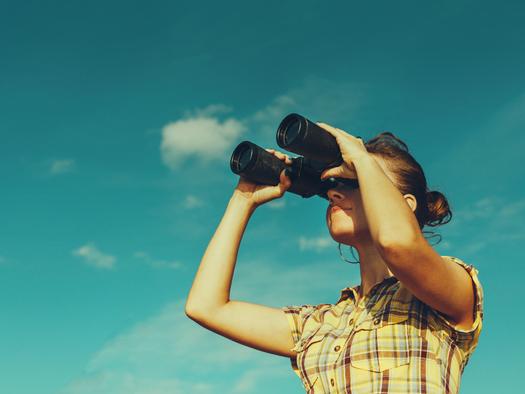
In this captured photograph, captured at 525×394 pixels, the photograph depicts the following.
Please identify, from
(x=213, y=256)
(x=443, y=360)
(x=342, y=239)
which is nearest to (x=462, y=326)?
(x=443, y=360)

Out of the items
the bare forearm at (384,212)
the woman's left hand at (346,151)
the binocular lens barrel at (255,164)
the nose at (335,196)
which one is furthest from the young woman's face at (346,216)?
the binocular lens barrel at (255,164)

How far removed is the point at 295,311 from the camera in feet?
8.79

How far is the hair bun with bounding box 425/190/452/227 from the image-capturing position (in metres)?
2.61

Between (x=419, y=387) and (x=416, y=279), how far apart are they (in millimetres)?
334

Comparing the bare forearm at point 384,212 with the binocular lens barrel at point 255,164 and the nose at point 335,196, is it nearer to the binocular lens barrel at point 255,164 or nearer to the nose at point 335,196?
the nose at point 335,196

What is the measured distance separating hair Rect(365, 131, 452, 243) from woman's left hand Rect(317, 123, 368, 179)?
0.24 meters

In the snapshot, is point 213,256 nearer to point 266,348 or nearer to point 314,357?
point 266,348

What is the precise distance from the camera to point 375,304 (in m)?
2.27

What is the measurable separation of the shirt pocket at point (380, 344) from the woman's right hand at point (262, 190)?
943 mm

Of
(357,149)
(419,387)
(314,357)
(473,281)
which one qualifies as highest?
(357,149)

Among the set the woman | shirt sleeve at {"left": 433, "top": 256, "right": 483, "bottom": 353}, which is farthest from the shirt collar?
shirt sleeve at {"left": 433, "top": 256, "right": 483, "bottom": 353}

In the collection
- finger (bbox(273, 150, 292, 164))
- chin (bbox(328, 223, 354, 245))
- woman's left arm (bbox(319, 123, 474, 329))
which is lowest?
woman's left arm (bbox(319, 123, 474, 329))

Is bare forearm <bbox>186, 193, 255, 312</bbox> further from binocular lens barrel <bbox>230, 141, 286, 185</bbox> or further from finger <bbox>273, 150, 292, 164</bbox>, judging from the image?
finger <bbox>273, 150, 292, 164</bbox>

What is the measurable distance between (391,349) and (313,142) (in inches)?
Answer: 31.6
